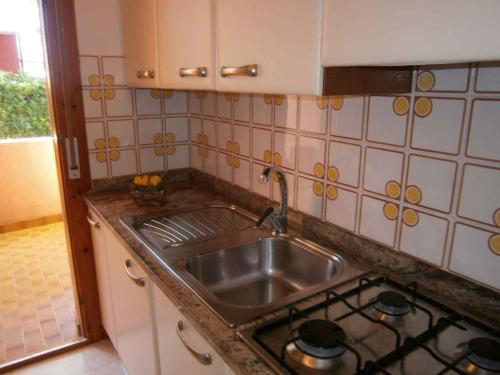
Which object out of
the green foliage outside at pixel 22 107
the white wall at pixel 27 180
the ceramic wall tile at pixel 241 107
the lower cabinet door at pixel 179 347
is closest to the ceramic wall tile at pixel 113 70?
the ceramic wall tile at pixel 241 107

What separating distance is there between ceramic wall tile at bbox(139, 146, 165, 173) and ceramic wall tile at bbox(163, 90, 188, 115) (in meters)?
0.21

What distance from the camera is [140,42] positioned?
66.4 inches

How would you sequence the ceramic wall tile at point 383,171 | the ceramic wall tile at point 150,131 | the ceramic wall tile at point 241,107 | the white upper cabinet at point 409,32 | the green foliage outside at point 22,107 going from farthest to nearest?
the green foliage outside at point 22,107 → the ceramic wall tile at point 150,131 → the ceramic wall tile at point 241,107 → the ceramic wall tile at point 383,171 → the white upper cabinet at point 409,32

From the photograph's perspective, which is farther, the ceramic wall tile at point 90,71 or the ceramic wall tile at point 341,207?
the ceramic wall tile at point 90,71

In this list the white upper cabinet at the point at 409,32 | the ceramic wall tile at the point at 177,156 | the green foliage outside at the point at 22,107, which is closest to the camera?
the white upper cabinet at the point at 409,32

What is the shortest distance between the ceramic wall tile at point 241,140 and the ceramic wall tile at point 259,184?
3.2 inches

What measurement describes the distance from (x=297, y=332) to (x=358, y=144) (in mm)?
609

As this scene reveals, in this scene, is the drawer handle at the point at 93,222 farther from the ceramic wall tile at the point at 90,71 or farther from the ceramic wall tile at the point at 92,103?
the ceramic wall tile at the point at 90,71

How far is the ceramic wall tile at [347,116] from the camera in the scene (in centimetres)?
117

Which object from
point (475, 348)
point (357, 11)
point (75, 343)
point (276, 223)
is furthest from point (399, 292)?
point (75, 343)

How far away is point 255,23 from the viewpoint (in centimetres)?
99

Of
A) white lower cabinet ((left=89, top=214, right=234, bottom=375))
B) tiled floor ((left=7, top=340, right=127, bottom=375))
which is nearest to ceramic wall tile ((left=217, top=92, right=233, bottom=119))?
white lower cabinet ((left=89, top=214, right=234, bottom=375))

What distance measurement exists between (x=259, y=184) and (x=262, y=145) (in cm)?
17

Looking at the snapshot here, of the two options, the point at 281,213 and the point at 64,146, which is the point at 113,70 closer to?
the point at 64,146
